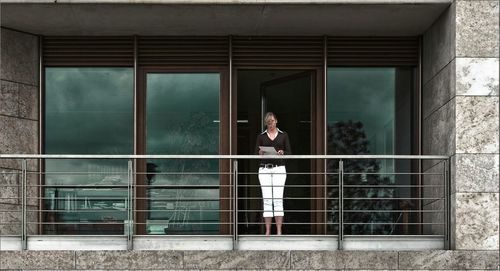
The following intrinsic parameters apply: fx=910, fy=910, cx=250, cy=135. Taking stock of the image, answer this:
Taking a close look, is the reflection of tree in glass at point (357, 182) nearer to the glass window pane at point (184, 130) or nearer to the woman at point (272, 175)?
the woman at point (272, 175)

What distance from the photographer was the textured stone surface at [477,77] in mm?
12078

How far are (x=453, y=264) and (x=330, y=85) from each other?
388 cm

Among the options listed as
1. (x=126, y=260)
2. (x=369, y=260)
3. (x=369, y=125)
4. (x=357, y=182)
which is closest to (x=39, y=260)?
(x=126, y=260)

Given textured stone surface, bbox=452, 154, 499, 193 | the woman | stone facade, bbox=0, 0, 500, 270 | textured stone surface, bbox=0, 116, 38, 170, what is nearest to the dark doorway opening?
the woman

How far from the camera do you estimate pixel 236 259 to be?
11656 millimetres

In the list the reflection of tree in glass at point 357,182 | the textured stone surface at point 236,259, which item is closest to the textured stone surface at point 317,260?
the textured stone surface at point 236,259

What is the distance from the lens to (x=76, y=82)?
1458cm

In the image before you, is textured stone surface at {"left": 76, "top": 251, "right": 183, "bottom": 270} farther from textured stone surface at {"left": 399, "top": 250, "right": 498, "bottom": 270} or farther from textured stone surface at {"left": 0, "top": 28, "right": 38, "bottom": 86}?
textured stone surface at {"left": 0, "top": 28, "right": 38, "bottom": 86}

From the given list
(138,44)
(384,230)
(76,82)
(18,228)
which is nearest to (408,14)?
(384,230)

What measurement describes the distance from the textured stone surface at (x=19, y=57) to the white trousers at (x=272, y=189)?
421 cm

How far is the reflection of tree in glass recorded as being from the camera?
13922mm

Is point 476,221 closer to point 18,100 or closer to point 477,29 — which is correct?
point 477,29

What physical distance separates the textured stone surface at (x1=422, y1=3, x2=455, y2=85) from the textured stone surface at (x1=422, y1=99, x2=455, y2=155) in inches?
25.1

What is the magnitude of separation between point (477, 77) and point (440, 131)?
1198 millimetres
